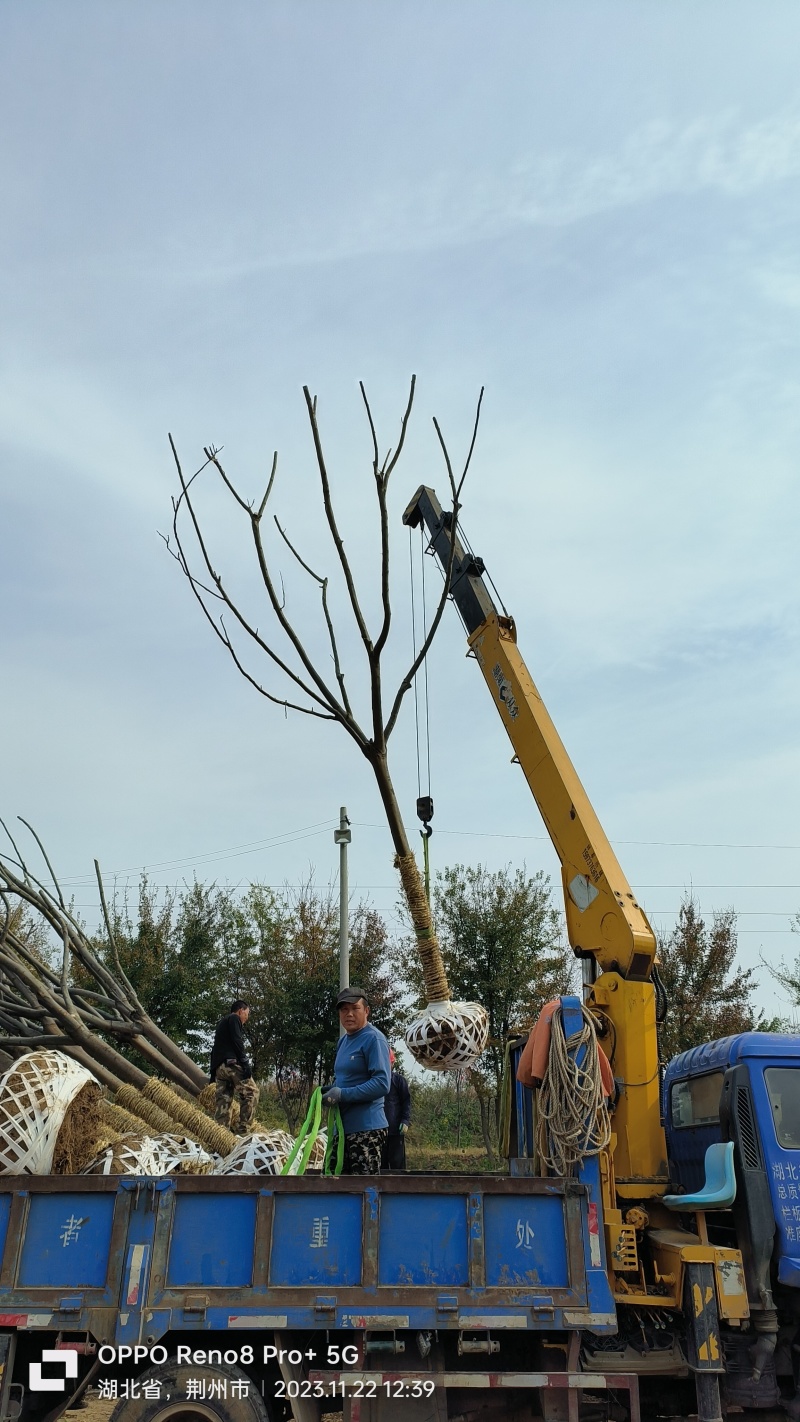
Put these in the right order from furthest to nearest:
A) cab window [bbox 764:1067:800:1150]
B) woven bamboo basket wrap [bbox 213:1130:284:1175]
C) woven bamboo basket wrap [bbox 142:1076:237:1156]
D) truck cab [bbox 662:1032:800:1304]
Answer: woven bamboo basket wrap [bbox 142:1076:237:1156]
woven bamboo basket wrap [bbox 213:1130:284:1175]
cab window [bbox 764:1067:800:1150]
truck cab [bbox 662:1032:800:1304]

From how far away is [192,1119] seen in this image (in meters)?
9.55

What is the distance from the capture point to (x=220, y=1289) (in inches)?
221

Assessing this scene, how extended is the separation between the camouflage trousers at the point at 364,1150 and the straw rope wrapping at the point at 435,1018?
113 centimetres

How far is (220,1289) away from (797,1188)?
3393 mm

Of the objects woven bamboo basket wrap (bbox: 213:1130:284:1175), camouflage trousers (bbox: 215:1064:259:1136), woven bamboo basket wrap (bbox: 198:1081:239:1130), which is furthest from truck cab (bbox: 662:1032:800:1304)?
woven bamboo basket wrap (bbox: 198:1081:239:1130)

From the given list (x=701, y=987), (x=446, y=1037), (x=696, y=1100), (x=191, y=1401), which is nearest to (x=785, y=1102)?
(x=696, y=1100)

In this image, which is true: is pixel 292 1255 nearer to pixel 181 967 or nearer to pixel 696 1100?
pixel 696 1100

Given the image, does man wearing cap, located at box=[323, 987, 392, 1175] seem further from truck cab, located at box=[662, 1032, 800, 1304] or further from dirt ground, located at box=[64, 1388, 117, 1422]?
dirt ground, located at box=[64, 1388, 117, 1422]

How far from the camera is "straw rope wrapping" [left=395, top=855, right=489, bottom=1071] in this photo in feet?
25.8

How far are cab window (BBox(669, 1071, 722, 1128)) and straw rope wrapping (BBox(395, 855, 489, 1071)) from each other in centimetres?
149

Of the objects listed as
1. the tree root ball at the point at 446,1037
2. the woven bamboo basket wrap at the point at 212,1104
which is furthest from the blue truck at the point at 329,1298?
the woven bamboo basket wrap at the point at 212,1104

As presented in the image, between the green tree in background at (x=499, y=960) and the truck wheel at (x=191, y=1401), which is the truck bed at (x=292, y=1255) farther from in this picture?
the green tree in background at (x=499, y=960)

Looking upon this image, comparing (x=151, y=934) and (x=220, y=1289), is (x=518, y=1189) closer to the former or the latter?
(x=220, y=1289)

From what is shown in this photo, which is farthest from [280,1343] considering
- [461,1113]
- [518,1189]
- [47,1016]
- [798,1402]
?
[461,1113]
